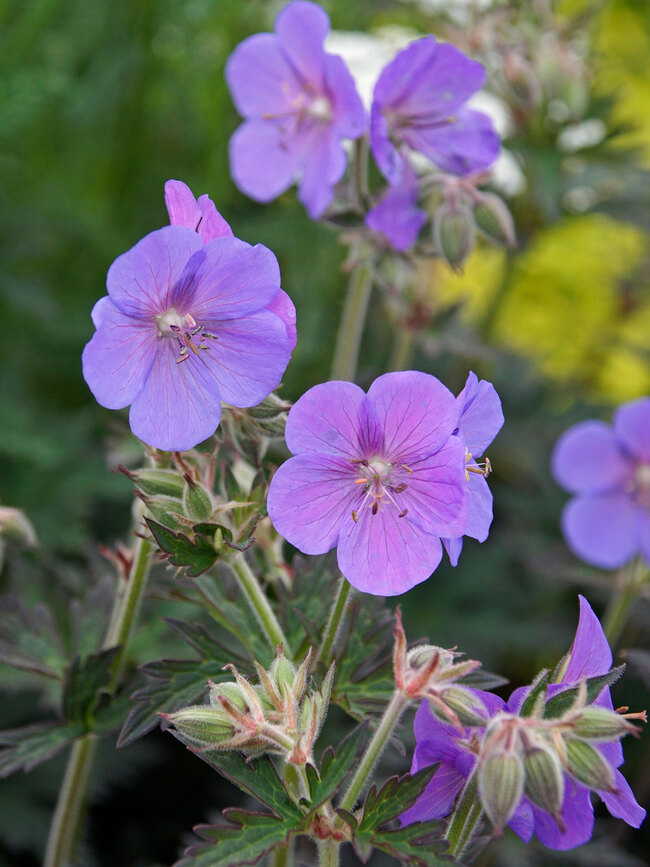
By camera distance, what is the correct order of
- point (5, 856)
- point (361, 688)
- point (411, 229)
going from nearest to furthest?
point (361, 688)
point (411, 229)
point (5, 856)

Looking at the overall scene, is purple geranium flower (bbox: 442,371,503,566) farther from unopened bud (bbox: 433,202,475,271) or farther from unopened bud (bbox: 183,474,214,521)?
unopened bud (bbox: 433,202,475,271)

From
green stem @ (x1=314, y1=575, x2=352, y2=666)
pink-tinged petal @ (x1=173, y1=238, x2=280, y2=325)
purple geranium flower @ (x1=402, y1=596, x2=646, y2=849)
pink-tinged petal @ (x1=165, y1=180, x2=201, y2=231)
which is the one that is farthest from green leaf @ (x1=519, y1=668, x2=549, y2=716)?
pink-tinged petal @ (x1=165, y1=180, x2=201, y2=231)

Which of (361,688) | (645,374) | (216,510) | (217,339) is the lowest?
(645,374)

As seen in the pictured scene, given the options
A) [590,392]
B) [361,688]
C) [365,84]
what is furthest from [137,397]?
[590,392]

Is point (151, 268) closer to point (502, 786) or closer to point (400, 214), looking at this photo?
point (502, 786)

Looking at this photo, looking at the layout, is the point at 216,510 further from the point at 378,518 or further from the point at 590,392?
the point at 590,392

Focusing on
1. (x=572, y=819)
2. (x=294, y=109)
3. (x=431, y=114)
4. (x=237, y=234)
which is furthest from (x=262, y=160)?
(x=572, y=819)

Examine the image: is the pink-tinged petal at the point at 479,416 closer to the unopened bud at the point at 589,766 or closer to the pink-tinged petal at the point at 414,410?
the pink-tinged petal at the point at 414,410

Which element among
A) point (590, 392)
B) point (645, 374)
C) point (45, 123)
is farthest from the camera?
point (645, 374)
